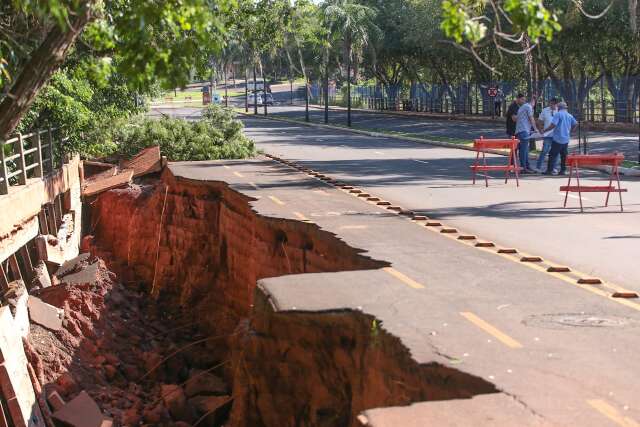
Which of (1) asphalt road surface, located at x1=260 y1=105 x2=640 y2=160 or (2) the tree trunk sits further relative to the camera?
(1) asphalt road surface, located at x1=260 y1=105 x2=640 y2=160

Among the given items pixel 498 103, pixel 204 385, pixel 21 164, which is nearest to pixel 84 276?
pixel 21 164

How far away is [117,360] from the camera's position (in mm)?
17000

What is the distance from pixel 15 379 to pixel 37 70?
4.45m

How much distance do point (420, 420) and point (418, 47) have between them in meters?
Result: 63.8

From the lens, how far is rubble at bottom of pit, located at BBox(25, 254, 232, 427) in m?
14.3

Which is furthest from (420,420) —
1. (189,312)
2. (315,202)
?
(189,312)

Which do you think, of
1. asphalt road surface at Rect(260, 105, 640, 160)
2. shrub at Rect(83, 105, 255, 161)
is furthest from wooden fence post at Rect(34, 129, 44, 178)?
asphalt road surface at Rect(260, 105, 640, 160)

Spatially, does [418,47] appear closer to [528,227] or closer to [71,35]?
[528,227]

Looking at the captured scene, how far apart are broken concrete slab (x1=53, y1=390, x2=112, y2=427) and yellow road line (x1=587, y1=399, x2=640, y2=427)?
7.98 metres

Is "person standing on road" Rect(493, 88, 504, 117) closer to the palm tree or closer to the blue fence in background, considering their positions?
the blue fence in background

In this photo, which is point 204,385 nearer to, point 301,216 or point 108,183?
point 301,216

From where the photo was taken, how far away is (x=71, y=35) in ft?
30.9

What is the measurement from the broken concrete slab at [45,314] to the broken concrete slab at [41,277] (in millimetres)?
1484

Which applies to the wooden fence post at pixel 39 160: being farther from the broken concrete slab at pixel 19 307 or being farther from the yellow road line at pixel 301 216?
the yellow road line at pixel 301 216
